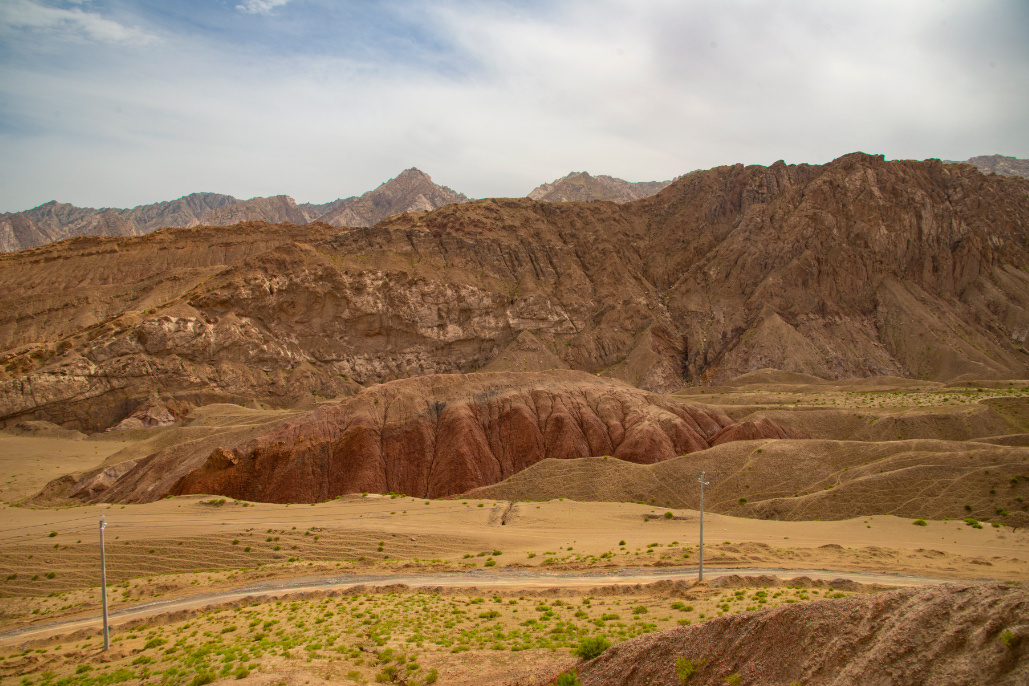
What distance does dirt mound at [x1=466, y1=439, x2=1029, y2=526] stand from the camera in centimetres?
3384

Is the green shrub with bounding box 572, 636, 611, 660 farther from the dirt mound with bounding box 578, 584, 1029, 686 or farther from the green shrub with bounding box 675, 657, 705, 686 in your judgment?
the green shrub with bounding box 675, 657, 705, 686

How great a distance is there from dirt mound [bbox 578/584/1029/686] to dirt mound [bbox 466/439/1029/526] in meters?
28.5

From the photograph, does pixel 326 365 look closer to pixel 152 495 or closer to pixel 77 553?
pixel 152 495

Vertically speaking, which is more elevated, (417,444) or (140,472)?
(417,444)

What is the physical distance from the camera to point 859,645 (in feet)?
30.8

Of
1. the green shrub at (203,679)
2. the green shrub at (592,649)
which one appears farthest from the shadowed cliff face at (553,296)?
the green shrub at (592,649)

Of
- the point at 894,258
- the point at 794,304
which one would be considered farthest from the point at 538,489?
the point at 894,258

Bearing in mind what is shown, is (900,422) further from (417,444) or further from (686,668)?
(686,668)

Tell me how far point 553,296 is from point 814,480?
72.6 metres

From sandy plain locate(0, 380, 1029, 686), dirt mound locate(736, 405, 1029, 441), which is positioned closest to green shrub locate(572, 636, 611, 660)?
sandy plain locate(0, 380, 1029, 686)

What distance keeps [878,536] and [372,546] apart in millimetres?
24771

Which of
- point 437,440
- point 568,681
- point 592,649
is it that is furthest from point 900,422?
point 568,681

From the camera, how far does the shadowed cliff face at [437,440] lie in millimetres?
50750

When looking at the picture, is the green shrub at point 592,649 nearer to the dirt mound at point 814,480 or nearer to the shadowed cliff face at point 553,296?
the dirt mound at point 814,480
